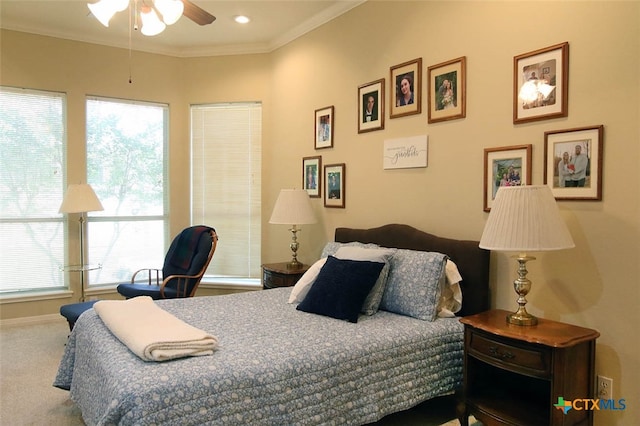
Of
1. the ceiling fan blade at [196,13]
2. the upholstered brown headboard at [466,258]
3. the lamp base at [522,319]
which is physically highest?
the ceiling fan blade at [196,13]

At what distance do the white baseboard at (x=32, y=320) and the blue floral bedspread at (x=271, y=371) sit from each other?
2446 millimetres

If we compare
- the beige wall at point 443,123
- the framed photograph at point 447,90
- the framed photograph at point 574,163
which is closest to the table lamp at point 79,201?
the beige wall at point 443,123

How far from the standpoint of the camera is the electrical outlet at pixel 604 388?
2.18 metres

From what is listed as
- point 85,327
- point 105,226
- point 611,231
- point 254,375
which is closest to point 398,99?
point 611,231

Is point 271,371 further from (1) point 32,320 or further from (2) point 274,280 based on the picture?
(1) point 32,320

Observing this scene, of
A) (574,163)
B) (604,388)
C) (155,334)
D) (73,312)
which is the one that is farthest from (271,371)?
(73,312)

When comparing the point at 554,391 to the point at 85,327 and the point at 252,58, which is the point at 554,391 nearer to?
the point at 85,327

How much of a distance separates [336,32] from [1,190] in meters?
3.68

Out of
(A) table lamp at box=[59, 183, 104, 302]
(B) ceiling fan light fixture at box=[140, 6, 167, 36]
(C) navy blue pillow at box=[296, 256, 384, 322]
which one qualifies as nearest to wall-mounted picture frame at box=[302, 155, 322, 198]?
(C) navy blue pillow at box=[296, 256, 384, 322]

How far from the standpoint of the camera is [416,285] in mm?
2621

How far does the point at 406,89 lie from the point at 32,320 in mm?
4350

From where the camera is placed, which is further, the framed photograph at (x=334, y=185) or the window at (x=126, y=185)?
the window at (x=126, y=185)

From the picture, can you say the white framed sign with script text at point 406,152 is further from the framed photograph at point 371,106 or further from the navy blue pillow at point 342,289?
the navy blue pillow at point 342,289

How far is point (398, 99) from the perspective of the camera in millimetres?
3350
